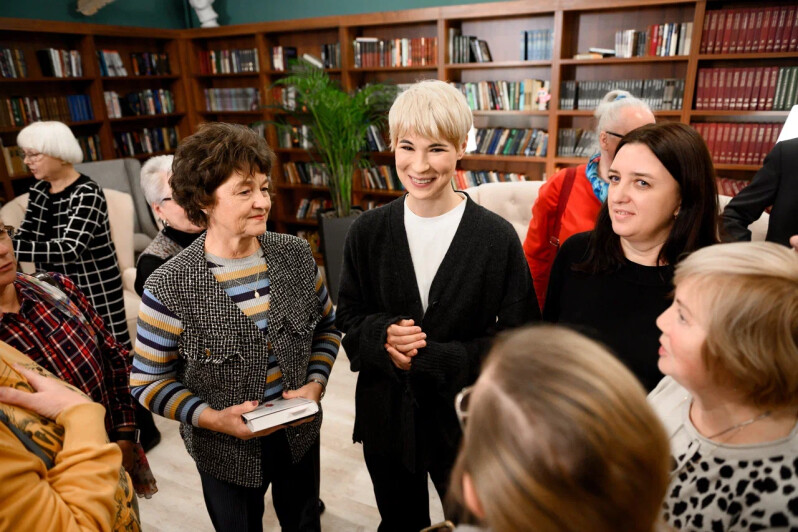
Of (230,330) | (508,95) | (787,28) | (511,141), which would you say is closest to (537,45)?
(508,95)

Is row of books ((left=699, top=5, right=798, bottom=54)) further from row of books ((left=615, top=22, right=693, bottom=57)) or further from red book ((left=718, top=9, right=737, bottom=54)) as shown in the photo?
row of books ((left=615, top=22, right=693, bottom=57))

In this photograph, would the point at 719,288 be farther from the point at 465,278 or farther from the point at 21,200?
the point at 21,200

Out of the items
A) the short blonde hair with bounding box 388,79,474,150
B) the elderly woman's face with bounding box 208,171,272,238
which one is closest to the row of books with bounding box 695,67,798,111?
the short blonde hair with bounding box 388,79,474,150

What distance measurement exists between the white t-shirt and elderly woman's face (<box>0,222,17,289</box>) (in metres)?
1.00

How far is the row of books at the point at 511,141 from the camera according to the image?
4.36 metres

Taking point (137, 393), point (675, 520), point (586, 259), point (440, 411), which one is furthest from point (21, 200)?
point (675, 520)

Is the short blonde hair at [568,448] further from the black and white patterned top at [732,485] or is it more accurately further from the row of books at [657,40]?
the row of books at [657,40]

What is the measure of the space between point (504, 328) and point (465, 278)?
0.18m

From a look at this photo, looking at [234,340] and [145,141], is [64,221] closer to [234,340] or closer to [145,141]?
[234,340]

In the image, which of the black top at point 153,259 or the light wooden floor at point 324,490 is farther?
the light wooden floor at point 324,490

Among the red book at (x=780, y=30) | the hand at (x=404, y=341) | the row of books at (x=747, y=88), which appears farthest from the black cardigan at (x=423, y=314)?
the red book at (x=780, y=30)

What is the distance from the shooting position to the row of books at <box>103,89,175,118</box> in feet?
16.2

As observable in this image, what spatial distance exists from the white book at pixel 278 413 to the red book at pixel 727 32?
12.8ft

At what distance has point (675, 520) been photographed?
856 millimetres
